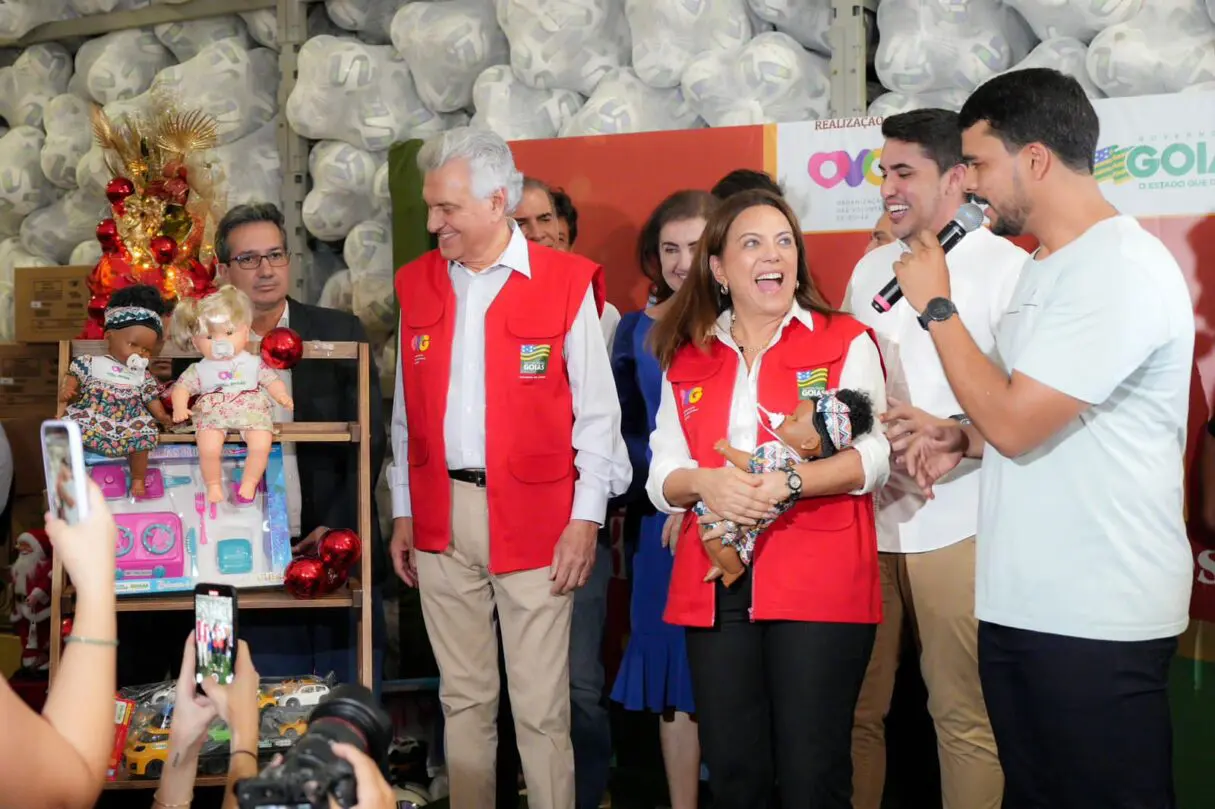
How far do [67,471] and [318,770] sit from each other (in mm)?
497

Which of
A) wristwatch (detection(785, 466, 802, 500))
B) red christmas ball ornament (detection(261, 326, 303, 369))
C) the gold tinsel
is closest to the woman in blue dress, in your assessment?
wristwatch (detection(785, 466, 802, 500))

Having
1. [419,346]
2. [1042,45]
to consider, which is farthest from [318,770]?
[1042,45]

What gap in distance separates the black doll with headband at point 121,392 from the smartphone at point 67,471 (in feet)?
4.14

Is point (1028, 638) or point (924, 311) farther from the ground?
point (924, 311)

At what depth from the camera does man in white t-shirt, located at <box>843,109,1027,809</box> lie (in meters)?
2.83

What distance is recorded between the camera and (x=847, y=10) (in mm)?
3781

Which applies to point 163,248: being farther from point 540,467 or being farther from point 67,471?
point 67,471

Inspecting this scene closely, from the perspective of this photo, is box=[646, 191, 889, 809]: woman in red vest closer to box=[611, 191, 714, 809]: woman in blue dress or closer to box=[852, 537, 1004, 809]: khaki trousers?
box=[852, 537, 1004, 809]: khaki trousers

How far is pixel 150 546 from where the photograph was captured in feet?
9.48

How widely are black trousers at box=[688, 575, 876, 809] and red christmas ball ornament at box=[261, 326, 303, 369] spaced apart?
1069 millimetres

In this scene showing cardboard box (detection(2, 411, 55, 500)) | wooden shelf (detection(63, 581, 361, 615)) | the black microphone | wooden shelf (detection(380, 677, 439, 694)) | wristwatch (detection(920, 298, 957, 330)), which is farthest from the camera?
cardboard box (detection(2, 411, 55, 500))

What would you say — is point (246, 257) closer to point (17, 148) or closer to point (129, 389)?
point (129, 389)

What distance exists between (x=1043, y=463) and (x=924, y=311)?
32cm

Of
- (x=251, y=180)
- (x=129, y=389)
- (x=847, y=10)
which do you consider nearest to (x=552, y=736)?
(x=129, y=389)
